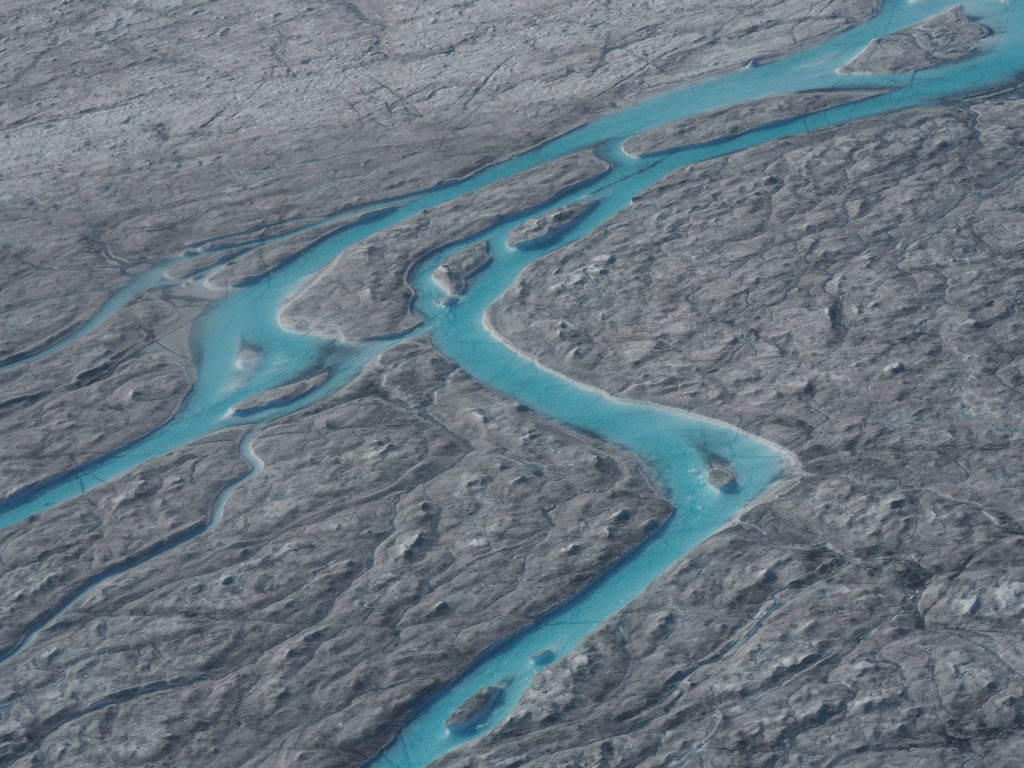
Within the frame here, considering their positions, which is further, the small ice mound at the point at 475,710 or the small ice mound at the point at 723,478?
the small ice mound at the point at 723,478

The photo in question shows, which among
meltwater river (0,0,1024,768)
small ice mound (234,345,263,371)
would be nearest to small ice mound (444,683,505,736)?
meltwater river (0,0,1024,768)

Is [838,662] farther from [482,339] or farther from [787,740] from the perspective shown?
[482,339]

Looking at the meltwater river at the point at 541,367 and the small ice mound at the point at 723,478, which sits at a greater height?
the meltwater river at the point at 541,367

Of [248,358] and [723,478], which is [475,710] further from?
[248,358]

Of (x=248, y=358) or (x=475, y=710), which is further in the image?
(x=248, y=358)

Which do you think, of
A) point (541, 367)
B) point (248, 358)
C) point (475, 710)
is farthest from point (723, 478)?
point (248, 358)

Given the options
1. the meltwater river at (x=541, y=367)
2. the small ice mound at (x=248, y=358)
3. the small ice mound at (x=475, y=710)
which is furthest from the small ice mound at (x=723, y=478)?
the small ice mound at (x=248, y=358)

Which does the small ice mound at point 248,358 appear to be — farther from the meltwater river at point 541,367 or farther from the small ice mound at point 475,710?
the small ice mound at point 475,710
